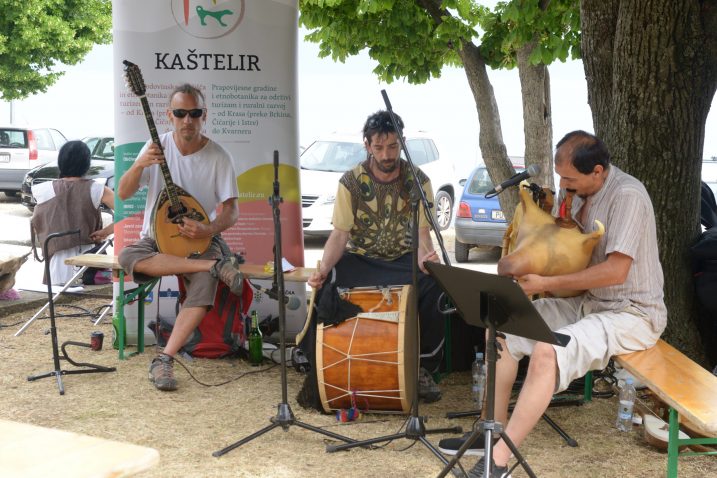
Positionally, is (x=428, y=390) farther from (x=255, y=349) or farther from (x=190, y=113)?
(x=190, y=113)

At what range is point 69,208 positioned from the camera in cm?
723

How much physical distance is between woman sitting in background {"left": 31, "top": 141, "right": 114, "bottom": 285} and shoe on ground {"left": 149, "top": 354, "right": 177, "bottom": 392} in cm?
202

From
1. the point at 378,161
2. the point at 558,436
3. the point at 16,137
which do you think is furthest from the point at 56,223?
the point at 16,137

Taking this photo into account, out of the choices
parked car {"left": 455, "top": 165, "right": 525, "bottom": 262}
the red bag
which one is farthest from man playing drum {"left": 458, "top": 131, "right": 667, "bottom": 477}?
parked car {"left": 455, "top": 165, "right": 525, "bottom": 262}

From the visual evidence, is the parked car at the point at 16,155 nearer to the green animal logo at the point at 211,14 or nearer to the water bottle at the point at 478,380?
the green animal logo at the point at 211,14

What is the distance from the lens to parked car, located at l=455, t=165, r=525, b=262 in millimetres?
12312

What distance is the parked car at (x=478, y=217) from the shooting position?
485 inches

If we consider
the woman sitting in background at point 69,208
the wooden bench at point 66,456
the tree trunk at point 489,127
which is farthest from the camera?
the tree trunk at point 489,127

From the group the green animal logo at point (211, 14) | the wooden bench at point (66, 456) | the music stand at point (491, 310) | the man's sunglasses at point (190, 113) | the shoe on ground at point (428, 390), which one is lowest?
the shoe on ground at point (428, 390)

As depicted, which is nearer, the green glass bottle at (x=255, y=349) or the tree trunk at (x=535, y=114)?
the green glass bottle at (x=255, y=349)

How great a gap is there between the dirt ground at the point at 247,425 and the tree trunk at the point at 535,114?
11.3 feet

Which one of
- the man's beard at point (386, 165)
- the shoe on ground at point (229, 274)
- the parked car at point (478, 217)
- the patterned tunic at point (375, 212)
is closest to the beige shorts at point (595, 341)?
the patterned tunic at point (375, 212)

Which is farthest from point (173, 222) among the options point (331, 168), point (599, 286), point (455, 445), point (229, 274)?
point (331, 168)

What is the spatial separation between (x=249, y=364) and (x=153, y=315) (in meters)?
0.86
